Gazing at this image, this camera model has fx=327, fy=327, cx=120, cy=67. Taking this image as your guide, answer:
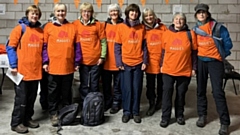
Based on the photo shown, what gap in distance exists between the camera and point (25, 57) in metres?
3.14

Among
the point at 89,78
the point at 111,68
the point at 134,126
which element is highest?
the point at 111,68

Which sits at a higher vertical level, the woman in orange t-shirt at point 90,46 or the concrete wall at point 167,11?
the concrete wall at point 167,11

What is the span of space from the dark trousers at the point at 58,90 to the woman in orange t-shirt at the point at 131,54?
1.95ft

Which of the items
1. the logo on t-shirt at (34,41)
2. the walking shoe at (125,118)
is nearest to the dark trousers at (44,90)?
the logo on t-shirt at (34,41)

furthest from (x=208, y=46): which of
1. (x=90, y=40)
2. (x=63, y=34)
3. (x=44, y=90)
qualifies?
Result: (x=44, y=90)

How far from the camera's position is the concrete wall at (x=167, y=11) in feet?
19.1

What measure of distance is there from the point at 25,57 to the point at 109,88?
1200mm

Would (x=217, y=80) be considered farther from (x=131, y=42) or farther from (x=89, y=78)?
(x=89, y=78)

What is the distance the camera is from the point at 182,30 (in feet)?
11.1

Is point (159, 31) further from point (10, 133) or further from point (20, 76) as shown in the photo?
point (10, 133)

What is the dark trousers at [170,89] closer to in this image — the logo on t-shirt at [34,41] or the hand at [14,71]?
the logo on t-shirt at [34,41]

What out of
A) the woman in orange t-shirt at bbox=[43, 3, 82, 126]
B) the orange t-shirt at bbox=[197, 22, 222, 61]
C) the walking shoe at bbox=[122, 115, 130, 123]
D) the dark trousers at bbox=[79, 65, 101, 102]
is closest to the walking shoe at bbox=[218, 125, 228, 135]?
the orange t-shirt at bbox=[197, 22, 222, 61]

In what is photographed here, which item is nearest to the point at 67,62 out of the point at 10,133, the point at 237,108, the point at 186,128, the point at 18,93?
the point at 18,93

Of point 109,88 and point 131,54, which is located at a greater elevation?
point 131,54
